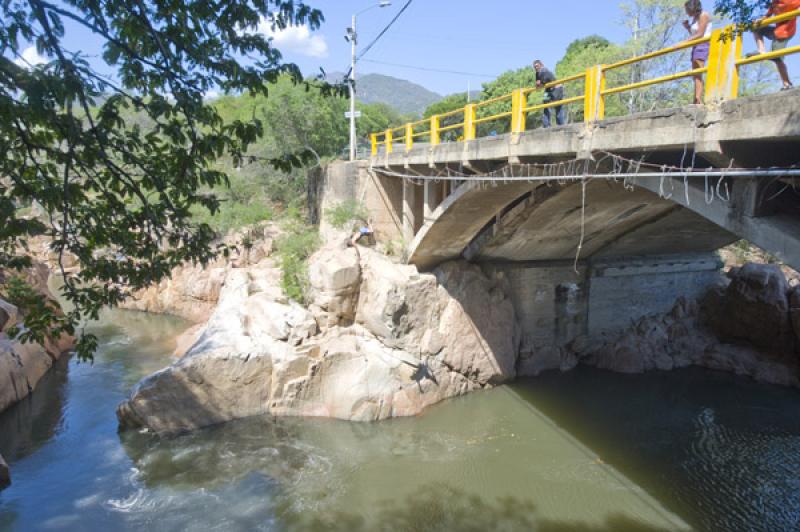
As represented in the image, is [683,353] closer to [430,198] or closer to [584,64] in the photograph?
[430,198]

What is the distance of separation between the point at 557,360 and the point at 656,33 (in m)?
11.7

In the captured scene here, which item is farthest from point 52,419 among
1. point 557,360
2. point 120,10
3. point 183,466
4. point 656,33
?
point 656,33

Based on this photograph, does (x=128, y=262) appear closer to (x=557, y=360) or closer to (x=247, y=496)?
(x=247, y=496)

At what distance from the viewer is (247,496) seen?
884 cm

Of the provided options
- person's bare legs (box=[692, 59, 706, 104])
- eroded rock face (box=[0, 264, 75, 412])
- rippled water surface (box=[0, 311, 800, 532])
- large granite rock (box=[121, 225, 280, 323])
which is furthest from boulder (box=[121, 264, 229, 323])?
person's bare legs (box=[692, 59, 706, 104])

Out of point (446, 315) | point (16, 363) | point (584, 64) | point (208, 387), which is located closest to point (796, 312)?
point (446, 315)

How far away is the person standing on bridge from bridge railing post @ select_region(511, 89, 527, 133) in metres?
3.66

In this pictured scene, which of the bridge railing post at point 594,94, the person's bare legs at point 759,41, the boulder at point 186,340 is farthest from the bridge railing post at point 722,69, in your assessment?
the boulder at point 186,340

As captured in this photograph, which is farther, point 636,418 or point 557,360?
point 557,360

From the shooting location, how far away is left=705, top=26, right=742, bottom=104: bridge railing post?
475 centimetres

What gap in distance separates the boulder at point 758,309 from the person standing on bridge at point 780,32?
475 inches

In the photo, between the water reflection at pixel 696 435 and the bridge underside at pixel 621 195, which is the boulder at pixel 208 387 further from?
the water reflection at pixel 696 435

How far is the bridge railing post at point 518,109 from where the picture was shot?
815 centimetres

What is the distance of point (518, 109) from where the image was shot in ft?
27.0
